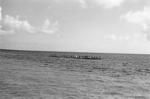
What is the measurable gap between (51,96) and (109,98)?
537 cm

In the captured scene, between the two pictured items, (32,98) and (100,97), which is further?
(100,97)

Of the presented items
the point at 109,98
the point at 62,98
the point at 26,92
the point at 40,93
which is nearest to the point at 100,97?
the point at 109,98

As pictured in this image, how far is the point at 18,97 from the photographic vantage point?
14109mm

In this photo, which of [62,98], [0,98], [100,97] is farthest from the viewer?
[100,97]

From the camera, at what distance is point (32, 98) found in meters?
14.1

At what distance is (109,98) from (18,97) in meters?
8.15

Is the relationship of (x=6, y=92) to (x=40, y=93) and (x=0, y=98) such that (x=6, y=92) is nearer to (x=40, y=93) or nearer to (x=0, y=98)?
(x=0, y=98)

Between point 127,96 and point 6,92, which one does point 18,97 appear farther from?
point 127,96

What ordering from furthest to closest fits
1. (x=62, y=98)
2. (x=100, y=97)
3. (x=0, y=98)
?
(x=100, y=97)
(x=62, y=98)
(x=0, y=98)

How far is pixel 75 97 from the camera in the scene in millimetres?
15242

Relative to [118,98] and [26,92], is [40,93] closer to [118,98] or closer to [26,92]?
[26,92]

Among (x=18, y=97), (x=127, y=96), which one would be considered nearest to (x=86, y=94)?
(x=127, y=96)

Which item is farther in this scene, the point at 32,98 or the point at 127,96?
the point at 127,96

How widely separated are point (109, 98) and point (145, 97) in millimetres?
3811
